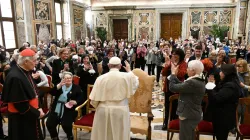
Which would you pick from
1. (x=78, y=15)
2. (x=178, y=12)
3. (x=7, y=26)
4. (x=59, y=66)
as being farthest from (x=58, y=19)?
(x=59, y=66)

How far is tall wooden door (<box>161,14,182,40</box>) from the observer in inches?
655

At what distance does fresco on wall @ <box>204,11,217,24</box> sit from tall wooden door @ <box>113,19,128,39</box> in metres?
6.44

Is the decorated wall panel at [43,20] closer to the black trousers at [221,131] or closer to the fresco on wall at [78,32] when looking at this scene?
the fresco on wall at [78,32]

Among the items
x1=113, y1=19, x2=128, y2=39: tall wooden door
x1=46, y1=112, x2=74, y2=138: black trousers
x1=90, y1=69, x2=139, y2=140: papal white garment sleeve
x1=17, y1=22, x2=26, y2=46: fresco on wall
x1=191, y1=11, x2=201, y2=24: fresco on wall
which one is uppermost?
x1=191, y1=11, x2=201, y2=24: fresco on wall

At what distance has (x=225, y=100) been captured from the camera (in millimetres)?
2816

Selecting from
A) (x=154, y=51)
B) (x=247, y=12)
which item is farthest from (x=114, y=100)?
(x=247, y=12)

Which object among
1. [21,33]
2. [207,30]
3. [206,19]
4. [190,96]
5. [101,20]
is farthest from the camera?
[101,20]

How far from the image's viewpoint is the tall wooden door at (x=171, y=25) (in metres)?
16.6

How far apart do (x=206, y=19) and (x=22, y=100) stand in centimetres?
1601

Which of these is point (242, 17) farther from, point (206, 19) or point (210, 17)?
point (206, 19)

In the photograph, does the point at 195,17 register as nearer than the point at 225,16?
No

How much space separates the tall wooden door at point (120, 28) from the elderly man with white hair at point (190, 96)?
1545 cm

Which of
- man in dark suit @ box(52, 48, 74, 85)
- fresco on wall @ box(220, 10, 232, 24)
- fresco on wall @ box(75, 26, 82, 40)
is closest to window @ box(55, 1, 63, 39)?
fresco on wall @ box(75, 26, 82, 40)

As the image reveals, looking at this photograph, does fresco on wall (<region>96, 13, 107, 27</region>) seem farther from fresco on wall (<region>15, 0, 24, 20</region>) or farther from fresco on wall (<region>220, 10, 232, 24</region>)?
fresco on wall (<region>220, 10, 232, 24</region>)
